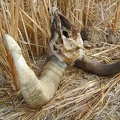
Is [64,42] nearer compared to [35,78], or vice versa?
[35,78]

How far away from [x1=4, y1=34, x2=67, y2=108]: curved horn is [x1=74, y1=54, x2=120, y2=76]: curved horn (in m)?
0.09

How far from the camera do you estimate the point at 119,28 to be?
1.74m

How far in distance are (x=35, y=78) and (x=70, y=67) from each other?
339 mm

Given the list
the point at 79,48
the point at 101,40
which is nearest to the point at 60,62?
the point at 79,48

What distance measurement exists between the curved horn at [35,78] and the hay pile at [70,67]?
0.05 metres

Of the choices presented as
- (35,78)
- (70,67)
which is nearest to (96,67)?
(70,67)

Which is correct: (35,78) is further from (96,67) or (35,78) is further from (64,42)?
(96,67)

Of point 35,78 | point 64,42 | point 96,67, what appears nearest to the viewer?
point 35,78

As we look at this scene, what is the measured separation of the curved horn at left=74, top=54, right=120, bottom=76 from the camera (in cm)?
142

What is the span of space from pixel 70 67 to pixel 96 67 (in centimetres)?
13

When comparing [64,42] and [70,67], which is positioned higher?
[64,42]

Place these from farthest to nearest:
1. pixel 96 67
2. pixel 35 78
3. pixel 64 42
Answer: pixel 96 67 → pixel 64 42 → pixel 35 78

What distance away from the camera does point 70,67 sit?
1477mm

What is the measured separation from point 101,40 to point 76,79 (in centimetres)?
35
